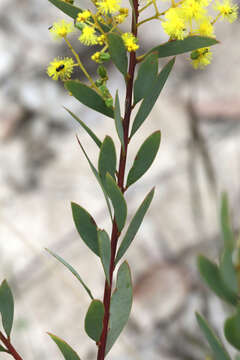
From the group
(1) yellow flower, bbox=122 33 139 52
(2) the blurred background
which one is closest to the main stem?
(1) yellow flower, bbox=122 33 139 52

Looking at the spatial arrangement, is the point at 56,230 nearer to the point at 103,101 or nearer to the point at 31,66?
the point at 31,66

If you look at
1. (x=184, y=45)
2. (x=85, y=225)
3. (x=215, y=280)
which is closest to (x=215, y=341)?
(x=215, y=280)

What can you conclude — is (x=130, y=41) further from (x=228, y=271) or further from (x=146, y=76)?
(x=228, y=271)

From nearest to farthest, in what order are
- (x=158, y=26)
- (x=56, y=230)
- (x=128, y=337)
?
(x=128, y=337)
(x=56, y=230)
(x=158, y=26)

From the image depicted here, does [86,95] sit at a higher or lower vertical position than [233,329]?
higher

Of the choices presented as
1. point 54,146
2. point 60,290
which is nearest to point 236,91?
point 54,146

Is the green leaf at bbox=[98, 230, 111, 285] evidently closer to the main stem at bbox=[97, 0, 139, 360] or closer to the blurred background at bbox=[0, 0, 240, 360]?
the main stem at bbox=[97, 0, 139, 360]
